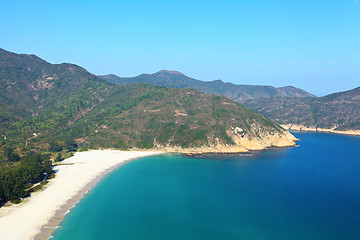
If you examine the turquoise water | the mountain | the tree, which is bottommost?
the turquoise water

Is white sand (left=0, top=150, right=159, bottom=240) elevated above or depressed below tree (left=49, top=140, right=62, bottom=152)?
below

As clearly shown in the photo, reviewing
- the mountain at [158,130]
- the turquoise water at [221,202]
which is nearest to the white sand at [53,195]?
the turquoise water at [221,202]

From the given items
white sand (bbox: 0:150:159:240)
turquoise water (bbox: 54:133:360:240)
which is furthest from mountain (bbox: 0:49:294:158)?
turquoise water (bbox: 54:133:360:240)

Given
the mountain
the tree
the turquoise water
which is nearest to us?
the turquoise water

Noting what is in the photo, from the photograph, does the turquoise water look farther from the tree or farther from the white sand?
the tree

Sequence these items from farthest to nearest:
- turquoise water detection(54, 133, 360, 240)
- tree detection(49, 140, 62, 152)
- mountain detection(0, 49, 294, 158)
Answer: mountain detection(0, 49, 294, 158) → tree detection(49, 140, 62, 152) → turquoise water detection(54, 133, 360, 240)

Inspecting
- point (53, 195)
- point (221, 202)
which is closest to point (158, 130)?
point (53, 195)

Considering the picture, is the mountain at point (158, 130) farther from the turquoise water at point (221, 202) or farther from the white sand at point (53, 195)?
the turquoise water at point (221, 202)
